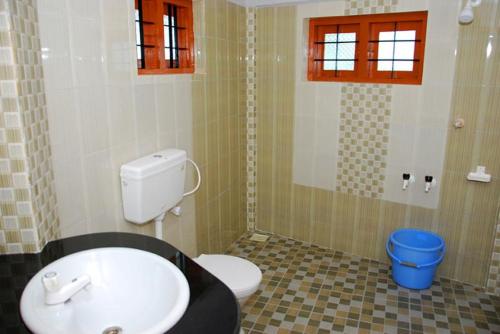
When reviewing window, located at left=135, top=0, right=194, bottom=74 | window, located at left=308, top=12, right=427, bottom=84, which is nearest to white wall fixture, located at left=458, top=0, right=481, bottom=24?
window, located at left=308, top=12, right=427, bottom=84

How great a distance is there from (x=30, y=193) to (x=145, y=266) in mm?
478

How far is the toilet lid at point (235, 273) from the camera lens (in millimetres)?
2104

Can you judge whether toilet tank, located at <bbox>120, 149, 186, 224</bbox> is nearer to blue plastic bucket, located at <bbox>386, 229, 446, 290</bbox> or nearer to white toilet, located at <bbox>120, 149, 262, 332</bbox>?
white toilet, located at <bbox>120, 149, 262, 332</bbox>

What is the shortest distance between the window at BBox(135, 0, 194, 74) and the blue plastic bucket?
6.05ft

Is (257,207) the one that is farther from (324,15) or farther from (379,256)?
(324,15)

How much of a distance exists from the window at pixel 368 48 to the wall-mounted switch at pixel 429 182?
653 mm

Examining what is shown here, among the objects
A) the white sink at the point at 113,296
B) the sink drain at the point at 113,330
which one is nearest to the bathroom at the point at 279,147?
the white sink at the point at 113,296

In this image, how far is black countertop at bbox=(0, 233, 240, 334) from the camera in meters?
Answer: 1.09

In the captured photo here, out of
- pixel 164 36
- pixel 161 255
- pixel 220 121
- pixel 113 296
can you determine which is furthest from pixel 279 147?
pixel 113 296

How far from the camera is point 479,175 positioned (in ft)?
8.70

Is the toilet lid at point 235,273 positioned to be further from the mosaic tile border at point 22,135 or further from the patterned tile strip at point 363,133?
the patterned tile strip at point 363,133

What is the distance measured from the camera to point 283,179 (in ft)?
11.3

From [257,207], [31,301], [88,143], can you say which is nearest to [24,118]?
[88,143]

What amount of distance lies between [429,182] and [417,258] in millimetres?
522
